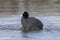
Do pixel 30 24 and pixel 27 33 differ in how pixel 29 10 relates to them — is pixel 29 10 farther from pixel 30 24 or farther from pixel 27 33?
pixel 27 33

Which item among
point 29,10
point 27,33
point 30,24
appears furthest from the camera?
point 29,10

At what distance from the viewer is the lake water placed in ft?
46.6

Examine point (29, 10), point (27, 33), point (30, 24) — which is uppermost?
point (29, 10)

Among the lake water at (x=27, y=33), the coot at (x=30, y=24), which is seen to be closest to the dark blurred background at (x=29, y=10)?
the lake water at (x=27, y=33)

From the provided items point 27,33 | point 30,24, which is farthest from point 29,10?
point 27,33

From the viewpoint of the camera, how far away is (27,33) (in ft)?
49.3

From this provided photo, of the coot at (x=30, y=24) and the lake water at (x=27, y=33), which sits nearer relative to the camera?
the lake water at (x=27, y=33)

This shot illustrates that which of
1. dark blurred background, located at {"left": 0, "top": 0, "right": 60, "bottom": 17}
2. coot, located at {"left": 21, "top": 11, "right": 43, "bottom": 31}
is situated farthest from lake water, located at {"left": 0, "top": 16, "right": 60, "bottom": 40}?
dark blurred background, located at {"left": 0, "top": 0, "right": 60, "bottom": 17}

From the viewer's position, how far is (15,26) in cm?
1609

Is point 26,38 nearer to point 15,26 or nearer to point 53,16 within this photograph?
point 15,26

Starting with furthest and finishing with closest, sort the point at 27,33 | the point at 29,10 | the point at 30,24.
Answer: the point at 29,10 → the point at 30,24 → the point at 27,33

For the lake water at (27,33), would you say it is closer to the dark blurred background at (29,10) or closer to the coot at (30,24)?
the coot at (30,24)

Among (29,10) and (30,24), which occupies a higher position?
(29,10)

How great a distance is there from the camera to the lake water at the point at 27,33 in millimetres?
14193
